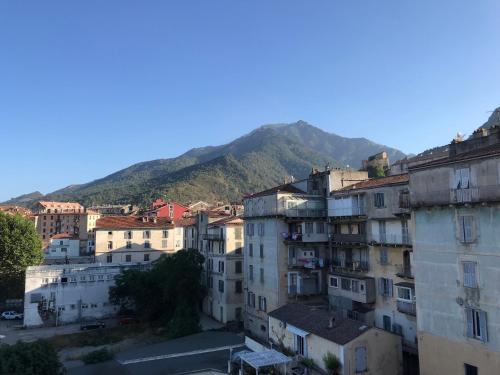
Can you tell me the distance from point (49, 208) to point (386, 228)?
496 ft

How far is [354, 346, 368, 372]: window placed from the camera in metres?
29.4

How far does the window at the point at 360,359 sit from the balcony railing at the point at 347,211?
1318 centimetres

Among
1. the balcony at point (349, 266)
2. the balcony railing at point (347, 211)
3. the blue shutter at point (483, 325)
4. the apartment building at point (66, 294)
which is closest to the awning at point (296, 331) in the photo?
the balcony at point (349, 266)

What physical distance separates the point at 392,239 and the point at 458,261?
1004cm

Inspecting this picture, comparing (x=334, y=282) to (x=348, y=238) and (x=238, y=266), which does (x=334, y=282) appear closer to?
(x=348, y=238)

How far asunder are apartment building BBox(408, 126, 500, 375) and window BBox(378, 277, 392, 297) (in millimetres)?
7955

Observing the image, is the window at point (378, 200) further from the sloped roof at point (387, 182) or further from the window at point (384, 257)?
the window at point (384, 257)

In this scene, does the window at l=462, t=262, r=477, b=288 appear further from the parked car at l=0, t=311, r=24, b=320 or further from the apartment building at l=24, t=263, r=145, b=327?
the parked car at l=0, t=311, r=24, b=320

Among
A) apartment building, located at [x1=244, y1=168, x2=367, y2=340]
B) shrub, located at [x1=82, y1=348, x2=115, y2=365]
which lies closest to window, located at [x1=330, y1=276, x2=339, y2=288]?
apartment building, located at [x1=244, y1=168, x2=367, y2=340]

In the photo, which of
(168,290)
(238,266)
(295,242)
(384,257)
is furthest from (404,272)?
(168,290)

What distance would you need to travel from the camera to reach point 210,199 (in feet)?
556

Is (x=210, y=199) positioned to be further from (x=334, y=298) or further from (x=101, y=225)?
(x=334, y=298)

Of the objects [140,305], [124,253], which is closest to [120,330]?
[140,305]

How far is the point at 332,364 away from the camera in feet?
97.0
